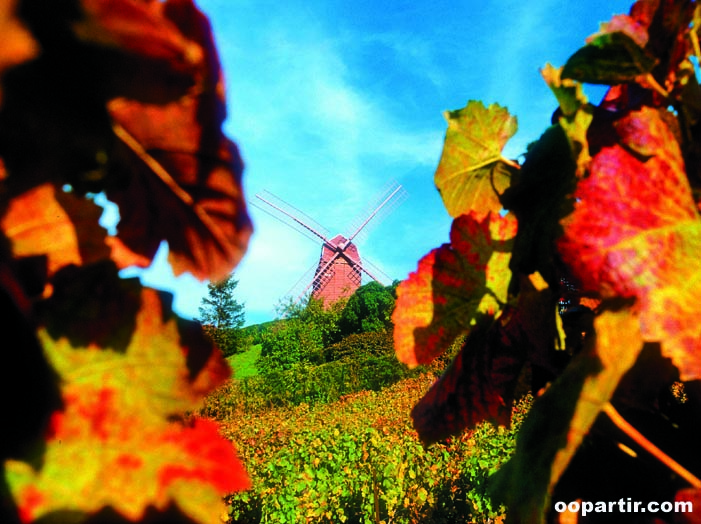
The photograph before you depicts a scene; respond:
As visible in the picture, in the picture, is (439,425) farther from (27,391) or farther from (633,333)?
(27,391)

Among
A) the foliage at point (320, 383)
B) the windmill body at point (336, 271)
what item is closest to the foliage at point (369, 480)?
the foliage at point (320, 383)

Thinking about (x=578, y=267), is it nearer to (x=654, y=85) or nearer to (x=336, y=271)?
(x=654, y=85)

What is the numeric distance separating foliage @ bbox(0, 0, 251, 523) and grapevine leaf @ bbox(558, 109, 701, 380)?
281 millimetres

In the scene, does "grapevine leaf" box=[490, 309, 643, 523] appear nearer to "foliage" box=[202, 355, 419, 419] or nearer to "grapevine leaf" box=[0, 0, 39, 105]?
"grapevine leaf" box=[0, 0, 39, 105]

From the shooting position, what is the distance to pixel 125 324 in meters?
0.29

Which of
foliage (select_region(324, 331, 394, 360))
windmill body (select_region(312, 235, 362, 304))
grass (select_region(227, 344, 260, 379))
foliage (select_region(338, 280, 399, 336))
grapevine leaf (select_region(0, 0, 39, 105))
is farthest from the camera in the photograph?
grass (select_region(227, 344, 260, 379))

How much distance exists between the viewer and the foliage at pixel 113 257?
0.75 feet

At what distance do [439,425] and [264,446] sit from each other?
17.8 feet

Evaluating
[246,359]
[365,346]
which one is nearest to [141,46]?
[365,346]

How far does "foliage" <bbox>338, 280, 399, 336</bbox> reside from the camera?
75.4 ft

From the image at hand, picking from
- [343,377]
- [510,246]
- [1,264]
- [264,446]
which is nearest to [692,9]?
[510,246]

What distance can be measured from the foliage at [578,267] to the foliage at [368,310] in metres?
22.0

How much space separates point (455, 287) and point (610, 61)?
→ 28 centimetres

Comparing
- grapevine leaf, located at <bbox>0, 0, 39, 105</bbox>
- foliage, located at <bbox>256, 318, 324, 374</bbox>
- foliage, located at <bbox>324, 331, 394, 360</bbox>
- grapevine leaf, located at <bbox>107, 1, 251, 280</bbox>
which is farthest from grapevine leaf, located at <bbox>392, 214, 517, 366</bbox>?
foliage, located at <bbox>256, 318, 324, 374</bbox>
